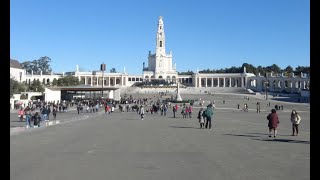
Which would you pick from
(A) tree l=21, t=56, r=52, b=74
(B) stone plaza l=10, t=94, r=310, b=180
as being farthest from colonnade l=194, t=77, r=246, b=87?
(B) stone plaza l=10, t=94, r=310, b=180

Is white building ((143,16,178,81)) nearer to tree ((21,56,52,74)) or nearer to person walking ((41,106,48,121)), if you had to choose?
tree ((21,56,52,74))

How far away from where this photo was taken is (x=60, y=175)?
916 centimetres

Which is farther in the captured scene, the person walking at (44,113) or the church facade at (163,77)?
the church facade at (163,77)

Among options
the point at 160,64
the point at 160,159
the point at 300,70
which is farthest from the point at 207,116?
the point at 300,70

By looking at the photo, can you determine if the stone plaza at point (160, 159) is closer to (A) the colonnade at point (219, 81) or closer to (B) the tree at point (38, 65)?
(A) the colonnade at point (219, 81)

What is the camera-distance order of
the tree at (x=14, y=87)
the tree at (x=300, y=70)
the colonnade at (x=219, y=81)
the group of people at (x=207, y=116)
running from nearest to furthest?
1. the group of people at (x=207, y=116)
2. the tree at (x=14, y=87)
3. the colonnade at (x=219, y=81)
4. the tree at (x=300, y=70)

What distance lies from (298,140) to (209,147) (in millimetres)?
4758

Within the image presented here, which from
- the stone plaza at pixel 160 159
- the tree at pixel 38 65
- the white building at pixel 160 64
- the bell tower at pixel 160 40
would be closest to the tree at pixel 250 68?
the white building at pixel 160 64

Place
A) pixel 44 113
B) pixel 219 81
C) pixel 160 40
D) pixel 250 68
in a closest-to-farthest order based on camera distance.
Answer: pixel 44 113 < pixel 160 40 < pixel 219 81 < pixel 250 68

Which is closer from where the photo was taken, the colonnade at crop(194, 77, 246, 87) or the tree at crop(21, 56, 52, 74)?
the colonnade at crop(194, 77, 246, 87)

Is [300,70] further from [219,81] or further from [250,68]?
[219,81]

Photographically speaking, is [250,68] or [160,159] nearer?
[160,159]
